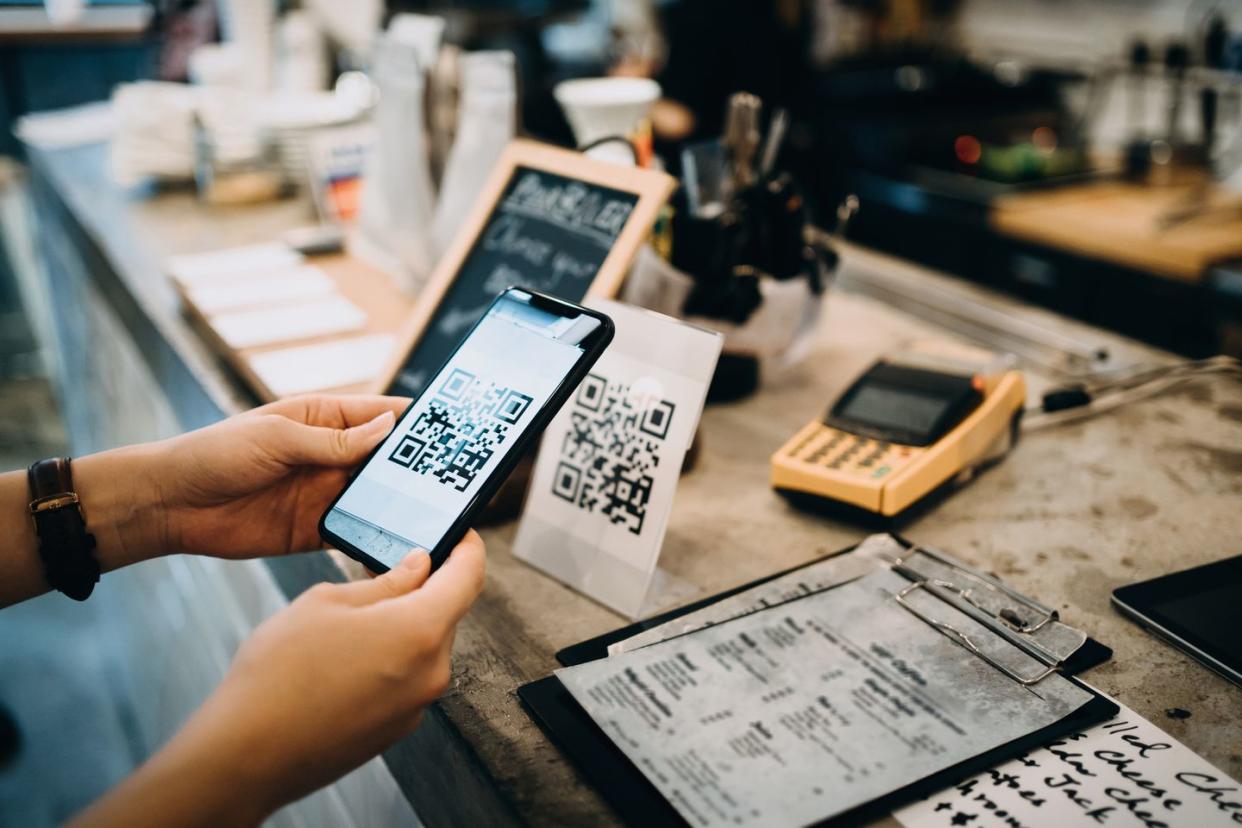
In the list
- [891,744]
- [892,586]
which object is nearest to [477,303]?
[892,586]

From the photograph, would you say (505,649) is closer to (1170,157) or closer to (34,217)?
(1170,157)

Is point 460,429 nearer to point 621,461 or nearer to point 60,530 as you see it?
point 621,461

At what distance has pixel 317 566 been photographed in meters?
1.07

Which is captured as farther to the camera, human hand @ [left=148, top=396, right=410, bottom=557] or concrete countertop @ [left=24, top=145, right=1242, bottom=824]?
human hand @ [left=148, top=396, right=410, bottom=557]

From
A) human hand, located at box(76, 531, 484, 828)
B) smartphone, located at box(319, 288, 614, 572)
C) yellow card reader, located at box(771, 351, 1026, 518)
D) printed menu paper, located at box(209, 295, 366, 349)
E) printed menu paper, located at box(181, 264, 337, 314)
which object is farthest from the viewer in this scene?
printed menu paper, located at box(181, 264, 337, 314)

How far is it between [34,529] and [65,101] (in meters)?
4.72

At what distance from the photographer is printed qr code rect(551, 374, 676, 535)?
0.95 metres

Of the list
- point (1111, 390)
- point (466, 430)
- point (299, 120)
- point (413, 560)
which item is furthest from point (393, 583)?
point (299, 120)

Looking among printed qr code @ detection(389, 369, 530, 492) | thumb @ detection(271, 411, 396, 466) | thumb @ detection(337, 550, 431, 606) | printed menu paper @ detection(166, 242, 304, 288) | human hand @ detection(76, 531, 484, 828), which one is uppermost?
printed qr code @ detection(389, 369, 530, 492)

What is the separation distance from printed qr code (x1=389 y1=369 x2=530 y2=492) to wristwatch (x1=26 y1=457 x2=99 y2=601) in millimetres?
341

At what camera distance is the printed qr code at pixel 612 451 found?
946 millimetres

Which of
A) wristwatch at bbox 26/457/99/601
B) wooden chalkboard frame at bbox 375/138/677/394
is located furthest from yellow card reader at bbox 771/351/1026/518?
wristwatch at bbox 26/457/99/601

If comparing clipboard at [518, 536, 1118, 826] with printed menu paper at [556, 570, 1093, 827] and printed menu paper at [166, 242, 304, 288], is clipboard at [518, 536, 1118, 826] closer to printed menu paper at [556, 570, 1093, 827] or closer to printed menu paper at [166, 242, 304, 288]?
printed menu paper at [556, 570, 1093, 827]

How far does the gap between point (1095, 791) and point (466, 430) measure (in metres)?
0.58
